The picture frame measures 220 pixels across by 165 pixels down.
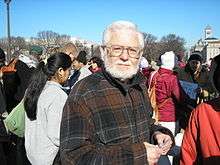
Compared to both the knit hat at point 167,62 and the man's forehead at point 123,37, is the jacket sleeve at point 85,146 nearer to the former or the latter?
the man's forehead at point 123,37

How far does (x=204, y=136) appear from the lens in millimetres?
2586

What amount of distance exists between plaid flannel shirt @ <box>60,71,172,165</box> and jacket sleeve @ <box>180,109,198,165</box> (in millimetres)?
265

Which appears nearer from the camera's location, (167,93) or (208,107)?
(208,107)

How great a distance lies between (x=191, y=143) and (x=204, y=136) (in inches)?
4.9

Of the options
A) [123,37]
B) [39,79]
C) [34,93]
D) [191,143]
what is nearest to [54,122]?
[34,93]

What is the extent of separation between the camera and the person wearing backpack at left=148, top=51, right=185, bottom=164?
7500 mm

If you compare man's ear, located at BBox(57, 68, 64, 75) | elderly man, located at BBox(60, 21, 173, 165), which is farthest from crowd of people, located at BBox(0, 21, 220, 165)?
man's ear, located at BBox(57, 68, 64, 75)

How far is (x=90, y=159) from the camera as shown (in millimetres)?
2545

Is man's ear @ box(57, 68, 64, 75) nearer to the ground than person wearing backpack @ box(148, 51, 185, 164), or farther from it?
farther from it

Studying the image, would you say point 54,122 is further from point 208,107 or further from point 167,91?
point 167,91

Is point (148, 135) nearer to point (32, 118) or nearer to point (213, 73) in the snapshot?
point (213, 73)

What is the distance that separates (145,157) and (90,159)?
327 mm

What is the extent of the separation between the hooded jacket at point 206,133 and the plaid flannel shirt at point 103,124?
0.30 meters

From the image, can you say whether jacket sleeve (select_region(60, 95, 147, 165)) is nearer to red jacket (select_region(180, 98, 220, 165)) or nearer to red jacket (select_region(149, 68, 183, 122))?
red jacket (select_region(180, 98, 220, 165))
